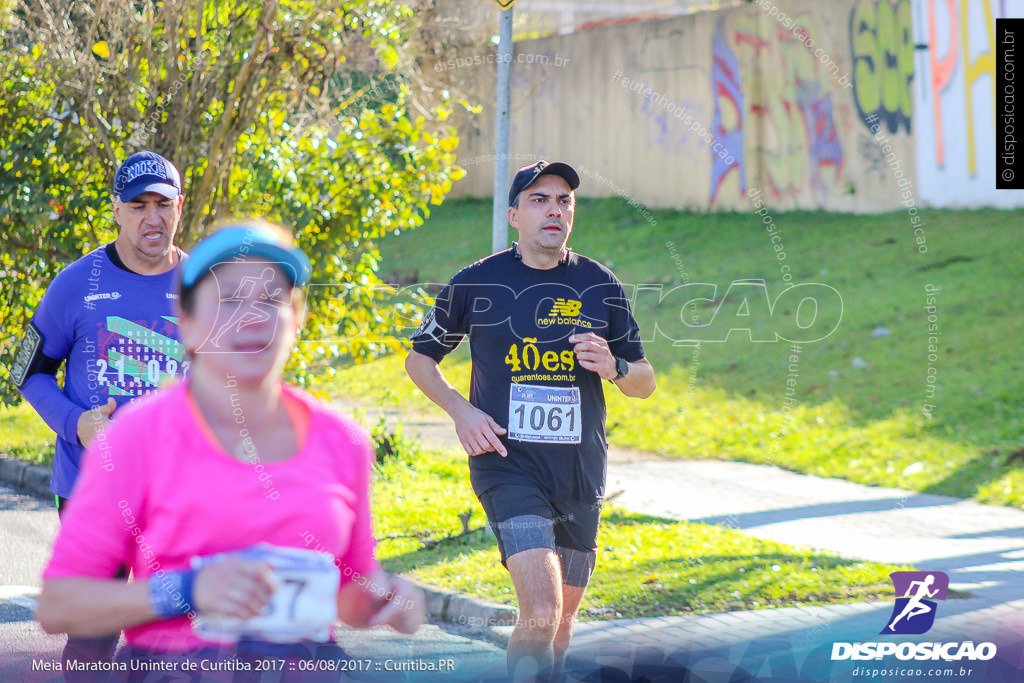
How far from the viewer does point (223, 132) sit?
8.56 meters

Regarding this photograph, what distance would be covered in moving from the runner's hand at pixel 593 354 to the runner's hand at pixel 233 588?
2531 mm

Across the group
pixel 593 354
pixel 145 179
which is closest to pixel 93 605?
pixel 145 179

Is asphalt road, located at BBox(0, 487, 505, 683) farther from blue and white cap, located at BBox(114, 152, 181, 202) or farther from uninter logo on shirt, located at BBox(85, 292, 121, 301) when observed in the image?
blue and white cap, located at BBox(114, 152, 181, 202)

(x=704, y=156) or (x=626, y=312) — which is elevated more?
(x=704, y=156)

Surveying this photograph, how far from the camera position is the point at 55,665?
5301 millimetres

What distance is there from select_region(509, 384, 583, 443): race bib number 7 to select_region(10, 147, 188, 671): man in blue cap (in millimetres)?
1257

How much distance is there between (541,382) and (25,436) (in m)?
7.87

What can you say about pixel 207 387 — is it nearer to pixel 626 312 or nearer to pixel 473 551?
pixel 626 312

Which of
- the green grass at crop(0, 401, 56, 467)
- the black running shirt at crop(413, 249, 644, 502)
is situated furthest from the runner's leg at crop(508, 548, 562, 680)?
the green grass at crop(0, 401, 56, 467)

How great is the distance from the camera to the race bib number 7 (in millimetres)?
4566

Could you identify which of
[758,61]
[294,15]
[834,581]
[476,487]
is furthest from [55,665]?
[758,61]

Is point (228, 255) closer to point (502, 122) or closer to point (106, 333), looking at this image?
point (106, 333)

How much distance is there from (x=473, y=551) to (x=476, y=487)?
2604 mm

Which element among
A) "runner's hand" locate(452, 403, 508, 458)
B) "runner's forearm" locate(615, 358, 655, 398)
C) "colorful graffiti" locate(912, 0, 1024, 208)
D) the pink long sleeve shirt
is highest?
"colorful graffiti" locate(912, 0, 1024, 208)
